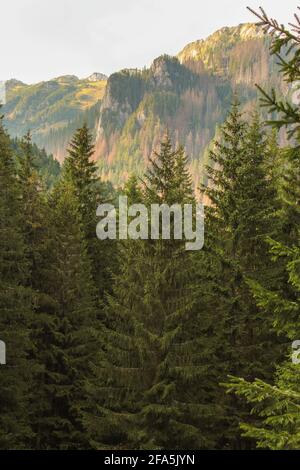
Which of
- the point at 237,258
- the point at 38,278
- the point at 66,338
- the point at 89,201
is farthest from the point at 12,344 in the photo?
the point at 89,201

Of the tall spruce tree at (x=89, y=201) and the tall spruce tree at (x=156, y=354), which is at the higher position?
the tall spruce tree at (x=89, y=201)

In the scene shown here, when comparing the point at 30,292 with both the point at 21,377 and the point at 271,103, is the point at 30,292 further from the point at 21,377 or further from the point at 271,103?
the point at 271,103

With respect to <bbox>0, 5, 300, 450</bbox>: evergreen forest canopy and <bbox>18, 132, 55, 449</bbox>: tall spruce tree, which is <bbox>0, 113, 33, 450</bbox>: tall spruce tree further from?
<bbox>18, 132, 55, 449</bbox>: tall spruce tree

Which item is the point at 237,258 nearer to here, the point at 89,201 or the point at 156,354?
the point at 156,354

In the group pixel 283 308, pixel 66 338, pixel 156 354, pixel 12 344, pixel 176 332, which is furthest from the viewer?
pixel 66 338

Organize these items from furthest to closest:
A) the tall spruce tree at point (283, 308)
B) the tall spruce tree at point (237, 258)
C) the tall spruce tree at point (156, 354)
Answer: the tall spruce tree at point (237, 258) < the tall spruce tree at point (156, 354) < the tall spruce tree at point (283, 308)

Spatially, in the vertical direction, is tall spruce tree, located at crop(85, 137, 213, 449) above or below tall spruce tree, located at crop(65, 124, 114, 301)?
below

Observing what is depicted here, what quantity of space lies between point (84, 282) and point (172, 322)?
6.25 m

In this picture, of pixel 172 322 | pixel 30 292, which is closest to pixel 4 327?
pixel 30 292

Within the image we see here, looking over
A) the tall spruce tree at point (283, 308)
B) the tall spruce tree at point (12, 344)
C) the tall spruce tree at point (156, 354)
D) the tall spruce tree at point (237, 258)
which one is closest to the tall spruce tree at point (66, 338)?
the tall spruce tree at point (12, 344)

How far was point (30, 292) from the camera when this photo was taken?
16984 mm

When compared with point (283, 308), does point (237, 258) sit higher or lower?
higher

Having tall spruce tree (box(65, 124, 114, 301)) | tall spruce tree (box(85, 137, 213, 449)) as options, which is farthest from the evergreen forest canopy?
tall spruce tree (box(65, 124, 114, 301))

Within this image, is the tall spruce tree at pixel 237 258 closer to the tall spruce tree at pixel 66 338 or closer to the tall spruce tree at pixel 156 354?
the tall spruce tree at pixel 156 354
